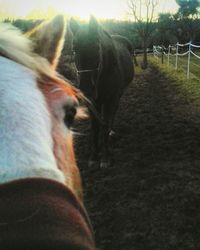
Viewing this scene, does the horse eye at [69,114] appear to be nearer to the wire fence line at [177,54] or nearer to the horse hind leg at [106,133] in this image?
the horse hind leg at [106,133]

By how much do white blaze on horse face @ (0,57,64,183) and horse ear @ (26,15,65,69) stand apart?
1.39 feet

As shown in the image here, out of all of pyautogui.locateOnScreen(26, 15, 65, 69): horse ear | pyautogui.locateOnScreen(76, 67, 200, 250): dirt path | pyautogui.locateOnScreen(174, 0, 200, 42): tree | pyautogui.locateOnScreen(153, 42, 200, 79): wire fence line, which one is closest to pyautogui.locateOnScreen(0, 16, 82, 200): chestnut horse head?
pyautogui.locateOnScreen(26, 15, 65, 69): horse ear

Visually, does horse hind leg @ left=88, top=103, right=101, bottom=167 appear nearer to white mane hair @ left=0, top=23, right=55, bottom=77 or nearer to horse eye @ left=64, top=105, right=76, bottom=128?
white mane hair @ left=0, top=23, right=55, bottom=77

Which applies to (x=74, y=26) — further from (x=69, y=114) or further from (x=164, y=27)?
(x=164, y=27)

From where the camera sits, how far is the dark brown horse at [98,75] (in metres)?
5.52

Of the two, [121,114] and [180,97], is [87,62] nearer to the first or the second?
[121,114]

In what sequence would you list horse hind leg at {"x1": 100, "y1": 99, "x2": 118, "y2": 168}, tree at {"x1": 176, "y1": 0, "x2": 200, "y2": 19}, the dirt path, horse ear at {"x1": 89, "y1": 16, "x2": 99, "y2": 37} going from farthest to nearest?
tree at {"x1": 176, "y1": 0, "x2": 200, "y2": 19}
horse hind leg at {"x1": 100, "y1": 99, "x2": 118, "y2": 168}
horse ear at {"x1": 89, "y1": 16, "x2": 99, "y2": 37}
the dirt path

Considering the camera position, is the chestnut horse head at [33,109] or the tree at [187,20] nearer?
the chestnut horse head at [33,109]

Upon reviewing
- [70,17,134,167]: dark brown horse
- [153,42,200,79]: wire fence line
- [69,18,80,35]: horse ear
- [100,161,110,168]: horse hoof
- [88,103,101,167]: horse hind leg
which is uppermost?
[69,18,80,35]: horse ear

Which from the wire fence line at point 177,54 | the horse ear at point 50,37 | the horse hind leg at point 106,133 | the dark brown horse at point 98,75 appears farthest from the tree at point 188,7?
the horse ear at point 50,37

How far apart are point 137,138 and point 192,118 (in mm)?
1704

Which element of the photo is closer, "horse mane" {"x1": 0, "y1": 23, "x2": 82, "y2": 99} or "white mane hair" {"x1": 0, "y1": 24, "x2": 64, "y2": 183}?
"white mane hair" {"x1": 0, "y1": 24, "x2": 64, "y2": 183}

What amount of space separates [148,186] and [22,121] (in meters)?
3.84

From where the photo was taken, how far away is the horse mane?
1.62 meters
